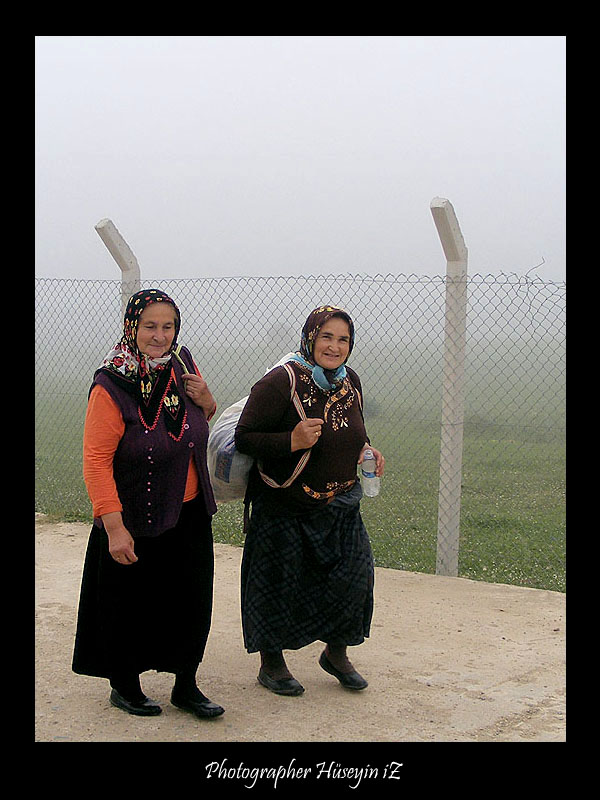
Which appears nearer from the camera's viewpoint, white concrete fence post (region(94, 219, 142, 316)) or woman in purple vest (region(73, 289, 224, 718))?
woman in purple vest (region(73, 289, 224, 718))

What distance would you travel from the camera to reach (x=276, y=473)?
372cm

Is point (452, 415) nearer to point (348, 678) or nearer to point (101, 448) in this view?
point (348, 678)

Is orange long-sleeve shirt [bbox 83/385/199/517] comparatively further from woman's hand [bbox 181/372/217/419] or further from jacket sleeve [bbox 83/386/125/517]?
woman's hand [bbox 181/372/217/419]

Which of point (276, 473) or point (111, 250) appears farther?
point (111, 250)

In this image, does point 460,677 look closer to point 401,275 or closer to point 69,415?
point 401,275

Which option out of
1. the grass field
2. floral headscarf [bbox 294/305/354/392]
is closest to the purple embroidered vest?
floral headscarf [bbox 294/305/354/392]

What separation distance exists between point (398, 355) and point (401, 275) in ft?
2.65

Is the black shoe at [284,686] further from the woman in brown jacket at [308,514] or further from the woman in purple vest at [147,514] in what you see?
the woman in purple vest at [147,514]

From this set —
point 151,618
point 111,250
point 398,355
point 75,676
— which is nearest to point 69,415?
point 111,250

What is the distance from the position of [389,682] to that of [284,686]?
0.49 meters

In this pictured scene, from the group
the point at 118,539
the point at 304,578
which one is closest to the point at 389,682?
the point at 304,578

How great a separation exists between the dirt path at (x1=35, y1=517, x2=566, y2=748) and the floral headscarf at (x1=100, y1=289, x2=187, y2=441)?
116 cm

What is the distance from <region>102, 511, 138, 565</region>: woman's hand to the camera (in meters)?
3.21

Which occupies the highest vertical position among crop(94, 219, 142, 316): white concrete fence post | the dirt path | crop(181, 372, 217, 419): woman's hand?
crop(94, 219, 142, 316): white concrete fence post
